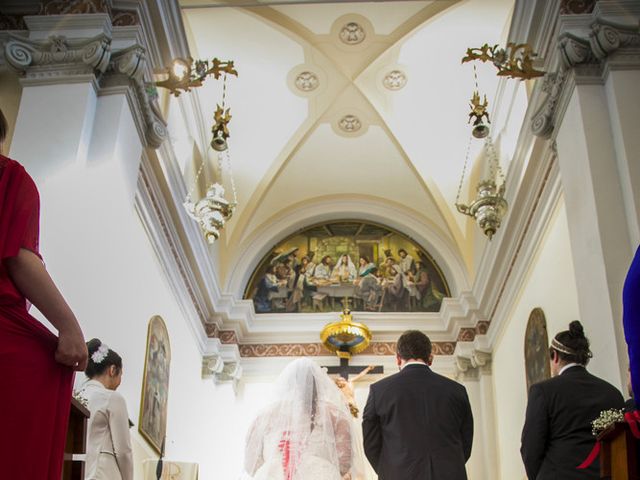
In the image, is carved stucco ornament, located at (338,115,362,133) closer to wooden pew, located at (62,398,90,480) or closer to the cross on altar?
the cross on altar

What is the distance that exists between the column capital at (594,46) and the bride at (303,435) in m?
3.26

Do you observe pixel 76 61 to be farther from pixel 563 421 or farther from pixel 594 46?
pixel 563 421

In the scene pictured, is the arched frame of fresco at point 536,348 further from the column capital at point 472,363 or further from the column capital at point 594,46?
the column capital at point 594,46

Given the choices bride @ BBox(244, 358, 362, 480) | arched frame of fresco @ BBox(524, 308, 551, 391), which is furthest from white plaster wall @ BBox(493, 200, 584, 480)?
bride @ BBox(244, 358, 362, 480)

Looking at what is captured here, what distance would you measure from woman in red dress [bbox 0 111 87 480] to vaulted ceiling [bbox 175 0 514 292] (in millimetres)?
7835

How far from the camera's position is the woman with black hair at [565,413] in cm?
461

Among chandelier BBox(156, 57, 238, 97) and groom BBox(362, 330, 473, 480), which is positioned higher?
chandelier BBox(156, 57, 238, 97)

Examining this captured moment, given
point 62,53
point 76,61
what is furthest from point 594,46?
point 62,53

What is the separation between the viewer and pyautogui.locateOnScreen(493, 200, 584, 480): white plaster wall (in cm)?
841

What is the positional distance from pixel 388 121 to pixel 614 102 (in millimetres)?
5919

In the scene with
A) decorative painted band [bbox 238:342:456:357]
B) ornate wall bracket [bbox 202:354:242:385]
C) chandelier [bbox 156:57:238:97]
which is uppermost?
chandelier [bbox 156:57:238:97]

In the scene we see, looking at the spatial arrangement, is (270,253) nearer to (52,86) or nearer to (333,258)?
(333,258)

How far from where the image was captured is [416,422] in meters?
5.14

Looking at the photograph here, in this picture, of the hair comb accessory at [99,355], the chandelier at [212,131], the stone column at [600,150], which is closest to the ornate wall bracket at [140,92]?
the chandelier at [212,131]
